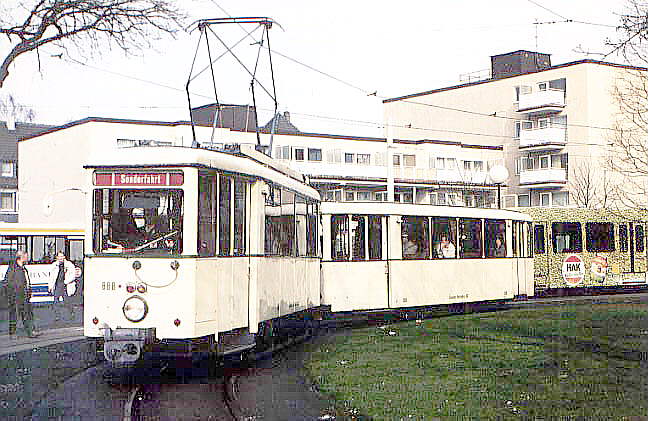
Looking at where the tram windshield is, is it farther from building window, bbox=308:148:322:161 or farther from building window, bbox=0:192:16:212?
building window, bbox=0:192:16:212

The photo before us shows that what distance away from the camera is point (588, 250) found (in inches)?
1352

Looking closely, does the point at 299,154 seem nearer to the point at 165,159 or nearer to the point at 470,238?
the point at 470,238

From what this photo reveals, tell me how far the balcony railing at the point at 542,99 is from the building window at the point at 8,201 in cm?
4223

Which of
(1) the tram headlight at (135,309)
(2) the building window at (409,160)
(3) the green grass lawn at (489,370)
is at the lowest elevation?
(3) the green grass lawn at (489,370)

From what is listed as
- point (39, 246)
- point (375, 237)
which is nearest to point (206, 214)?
point (375, 237)

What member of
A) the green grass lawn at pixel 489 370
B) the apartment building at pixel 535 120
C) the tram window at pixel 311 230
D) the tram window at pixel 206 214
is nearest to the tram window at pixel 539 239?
the green grass lawn at pixel 489 370

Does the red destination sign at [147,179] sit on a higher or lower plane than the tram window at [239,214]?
higher

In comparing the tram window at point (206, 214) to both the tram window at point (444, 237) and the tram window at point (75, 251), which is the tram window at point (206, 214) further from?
the tram window at point (75, 251)

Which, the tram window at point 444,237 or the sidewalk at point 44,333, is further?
the tram window at point 444,237

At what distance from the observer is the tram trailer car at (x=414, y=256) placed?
70.7 feet

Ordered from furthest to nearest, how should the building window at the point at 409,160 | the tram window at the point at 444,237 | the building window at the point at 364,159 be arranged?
the building window at the point at 409,160, the building window at the point at 364,159, the tram window at the point at 444,237

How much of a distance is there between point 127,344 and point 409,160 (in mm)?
56674

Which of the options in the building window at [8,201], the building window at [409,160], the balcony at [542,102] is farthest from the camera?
the building window at [8,201]

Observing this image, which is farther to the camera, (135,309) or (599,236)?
(599,236)
